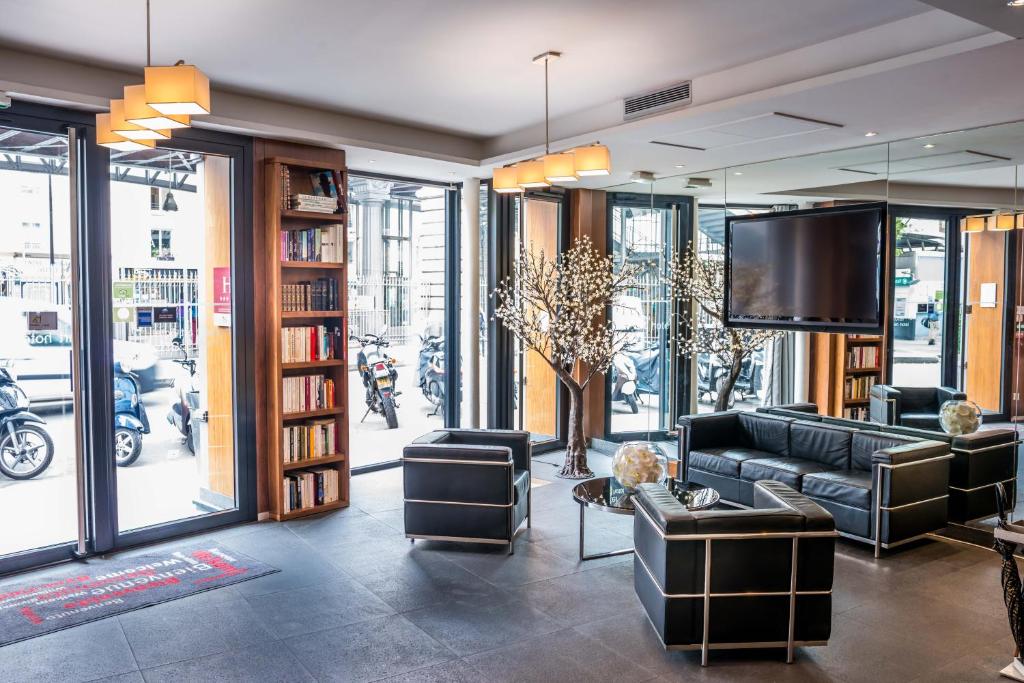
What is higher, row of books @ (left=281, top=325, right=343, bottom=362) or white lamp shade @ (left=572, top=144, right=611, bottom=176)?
white lamp shade @ (left=572, top=144, right=611, bottom=176)

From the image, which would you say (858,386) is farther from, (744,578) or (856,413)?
(744,578)

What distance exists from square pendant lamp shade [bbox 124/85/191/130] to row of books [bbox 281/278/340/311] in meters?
2.56

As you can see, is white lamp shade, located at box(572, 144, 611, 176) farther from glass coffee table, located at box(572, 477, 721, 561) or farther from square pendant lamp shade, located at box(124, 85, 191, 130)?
square pendant lamp shade, located at box(124, 85, 191, 130)

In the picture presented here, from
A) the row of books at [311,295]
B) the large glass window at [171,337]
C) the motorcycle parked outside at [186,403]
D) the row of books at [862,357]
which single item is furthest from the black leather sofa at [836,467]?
the motorcycle parked outside at [186,403]

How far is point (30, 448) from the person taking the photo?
5.07 metres

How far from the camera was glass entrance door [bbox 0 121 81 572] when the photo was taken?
16.2 ft

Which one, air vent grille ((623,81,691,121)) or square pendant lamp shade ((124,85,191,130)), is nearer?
square pendant lamp shade ((124,85,191,130))

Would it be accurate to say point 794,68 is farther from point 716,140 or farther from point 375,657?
point 375,657

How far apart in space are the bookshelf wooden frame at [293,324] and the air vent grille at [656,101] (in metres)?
2.47

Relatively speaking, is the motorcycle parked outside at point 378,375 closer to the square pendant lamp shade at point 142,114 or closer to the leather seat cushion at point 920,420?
the square pendant lamp shade at point 142,114

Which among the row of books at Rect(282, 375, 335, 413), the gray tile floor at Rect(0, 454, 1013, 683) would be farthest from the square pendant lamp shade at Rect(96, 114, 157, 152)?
the gray tile floor at Rect(0, 454, 1013, 683)

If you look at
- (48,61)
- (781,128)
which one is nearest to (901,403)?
(781,128)

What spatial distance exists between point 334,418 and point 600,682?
12.2ft

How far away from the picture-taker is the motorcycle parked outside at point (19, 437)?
16.3ft
